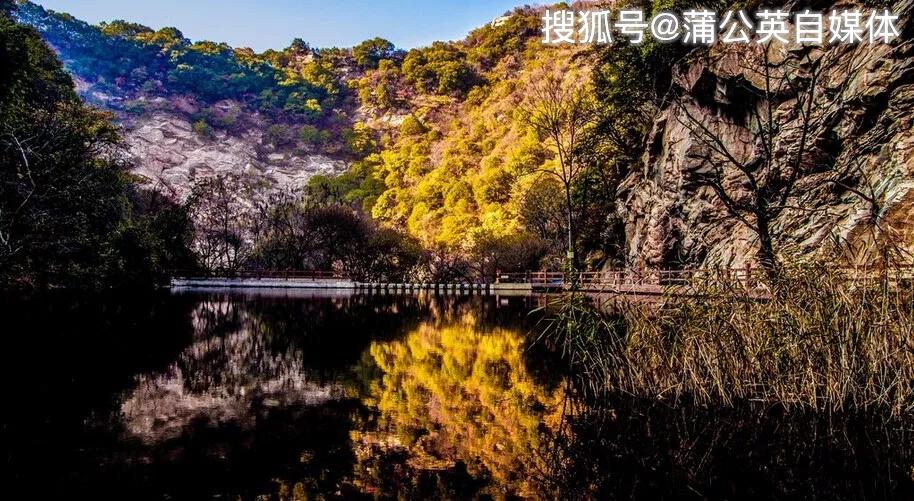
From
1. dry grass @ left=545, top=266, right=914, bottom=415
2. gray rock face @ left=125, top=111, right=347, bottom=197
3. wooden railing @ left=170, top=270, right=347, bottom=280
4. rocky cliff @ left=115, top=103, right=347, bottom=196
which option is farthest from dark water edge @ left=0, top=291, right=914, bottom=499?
gray rock face @ left=125, top=111, right=347, bottom=197

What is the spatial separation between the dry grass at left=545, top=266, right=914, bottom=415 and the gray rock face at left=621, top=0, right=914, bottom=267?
17.8 feet

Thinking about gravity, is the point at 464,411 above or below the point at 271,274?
below

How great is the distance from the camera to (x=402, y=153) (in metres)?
88.1

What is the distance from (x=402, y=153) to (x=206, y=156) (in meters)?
30.0

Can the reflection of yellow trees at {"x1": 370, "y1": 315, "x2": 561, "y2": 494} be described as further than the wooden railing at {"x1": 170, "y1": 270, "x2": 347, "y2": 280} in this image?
No

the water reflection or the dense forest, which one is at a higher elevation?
the dense forest

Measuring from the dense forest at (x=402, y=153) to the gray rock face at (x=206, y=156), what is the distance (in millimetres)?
1866

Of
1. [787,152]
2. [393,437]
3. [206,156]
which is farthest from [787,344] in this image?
[206,156]

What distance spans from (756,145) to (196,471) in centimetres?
2362

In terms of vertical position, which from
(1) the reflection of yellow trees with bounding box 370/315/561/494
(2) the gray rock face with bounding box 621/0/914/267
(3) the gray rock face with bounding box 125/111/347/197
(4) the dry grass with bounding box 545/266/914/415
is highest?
(3) the gray rock face with bounding box 125/111/347/197

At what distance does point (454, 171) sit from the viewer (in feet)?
244

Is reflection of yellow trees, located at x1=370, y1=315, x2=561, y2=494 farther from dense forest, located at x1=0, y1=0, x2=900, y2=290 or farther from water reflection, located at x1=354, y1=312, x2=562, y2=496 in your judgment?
dense forest, located at x1=0, y1=0, x2=900, y2=290

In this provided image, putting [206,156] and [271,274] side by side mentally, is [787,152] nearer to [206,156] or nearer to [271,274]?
[271,274]

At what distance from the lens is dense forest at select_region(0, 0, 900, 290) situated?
21.6 m
